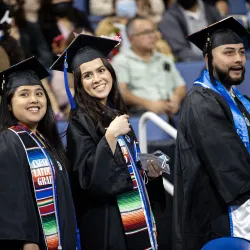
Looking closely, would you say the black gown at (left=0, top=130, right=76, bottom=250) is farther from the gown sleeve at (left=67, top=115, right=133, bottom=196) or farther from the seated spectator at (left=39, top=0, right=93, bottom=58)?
the seated spectator at (left=39, top=0, right=93, bottom=58)

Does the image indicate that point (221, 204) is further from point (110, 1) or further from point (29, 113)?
point (110, 1)

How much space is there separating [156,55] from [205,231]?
3.18 m

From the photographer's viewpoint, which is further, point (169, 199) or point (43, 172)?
point (169, 199)

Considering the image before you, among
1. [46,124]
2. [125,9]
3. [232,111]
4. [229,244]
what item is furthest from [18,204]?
[125,9]

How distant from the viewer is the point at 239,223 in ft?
14.1

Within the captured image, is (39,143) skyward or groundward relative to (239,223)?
skyward

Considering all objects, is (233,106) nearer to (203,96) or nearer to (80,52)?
(203,96)

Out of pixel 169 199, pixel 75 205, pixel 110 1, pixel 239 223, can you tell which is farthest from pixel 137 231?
pixel 110 1

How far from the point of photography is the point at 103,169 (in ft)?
13.0

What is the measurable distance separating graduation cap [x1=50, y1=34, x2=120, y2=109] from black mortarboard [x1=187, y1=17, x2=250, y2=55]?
2.02ft

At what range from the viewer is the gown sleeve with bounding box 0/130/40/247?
365cm

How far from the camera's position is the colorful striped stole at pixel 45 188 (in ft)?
12.5

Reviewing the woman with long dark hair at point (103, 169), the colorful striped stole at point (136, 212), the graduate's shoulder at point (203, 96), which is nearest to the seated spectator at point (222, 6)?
the graduate's shoulder at point (203, 96)

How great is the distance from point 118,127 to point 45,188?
1.72 feet
